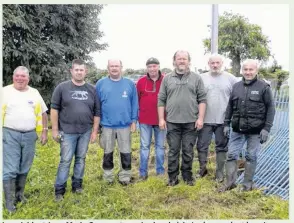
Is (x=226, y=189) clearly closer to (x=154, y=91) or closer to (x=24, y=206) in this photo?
(x=154, y=91)

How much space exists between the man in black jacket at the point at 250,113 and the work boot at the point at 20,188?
2.43m

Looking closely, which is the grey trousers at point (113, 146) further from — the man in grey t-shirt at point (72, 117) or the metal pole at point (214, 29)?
the metal pole at point (214, 29)

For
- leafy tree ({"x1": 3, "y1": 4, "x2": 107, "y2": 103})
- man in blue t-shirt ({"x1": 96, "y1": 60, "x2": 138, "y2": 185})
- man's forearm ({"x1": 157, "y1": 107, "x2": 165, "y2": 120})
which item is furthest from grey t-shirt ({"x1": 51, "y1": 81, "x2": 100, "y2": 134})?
leafy tree ({"x1": 3, "y1": 4, "x2": 107, "y2": 103})

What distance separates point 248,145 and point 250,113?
0.44 meters

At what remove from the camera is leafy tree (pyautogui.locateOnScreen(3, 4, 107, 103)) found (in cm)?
995

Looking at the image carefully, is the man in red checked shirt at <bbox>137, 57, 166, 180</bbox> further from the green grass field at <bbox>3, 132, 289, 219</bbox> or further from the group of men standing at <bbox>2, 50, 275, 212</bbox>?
the green grass field at <bbox>3, 132, 289, 219</bbox>

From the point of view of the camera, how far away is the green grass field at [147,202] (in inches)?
156

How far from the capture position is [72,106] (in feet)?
14.0

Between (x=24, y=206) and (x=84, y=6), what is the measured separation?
8358 mm

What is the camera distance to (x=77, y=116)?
430 centimetres

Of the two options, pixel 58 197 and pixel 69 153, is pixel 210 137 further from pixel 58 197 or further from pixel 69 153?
pixel 58 197

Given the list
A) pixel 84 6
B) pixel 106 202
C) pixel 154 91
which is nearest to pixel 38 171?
pixel 106 202

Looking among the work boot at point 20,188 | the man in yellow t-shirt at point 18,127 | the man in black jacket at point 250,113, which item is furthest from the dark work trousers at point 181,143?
the work boot at point 20,188

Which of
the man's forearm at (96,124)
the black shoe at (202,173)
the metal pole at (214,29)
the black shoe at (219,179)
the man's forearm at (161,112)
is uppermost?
the metal pole at (214,29)
